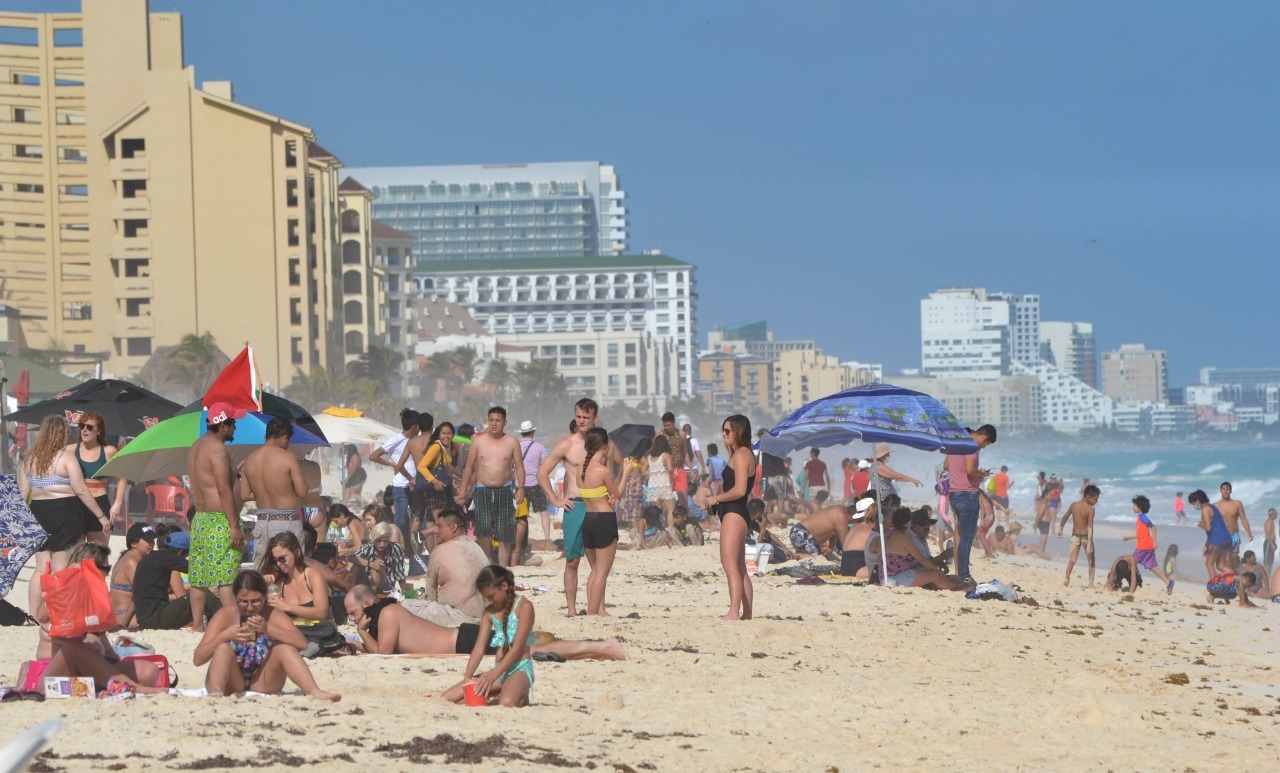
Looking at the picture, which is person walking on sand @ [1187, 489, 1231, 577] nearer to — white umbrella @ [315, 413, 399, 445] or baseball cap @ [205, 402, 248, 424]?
white umbrella @ [315, 413, 399, 445]

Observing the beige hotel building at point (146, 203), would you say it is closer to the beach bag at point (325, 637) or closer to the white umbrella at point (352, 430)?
the white umbrella at point (352, 430)

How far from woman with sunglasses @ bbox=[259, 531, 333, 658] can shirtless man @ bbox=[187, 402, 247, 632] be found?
11.7 inches

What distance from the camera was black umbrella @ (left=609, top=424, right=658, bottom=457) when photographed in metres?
19.4

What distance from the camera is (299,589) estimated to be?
834 centimetres

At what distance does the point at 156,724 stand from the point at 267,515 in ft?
9.28

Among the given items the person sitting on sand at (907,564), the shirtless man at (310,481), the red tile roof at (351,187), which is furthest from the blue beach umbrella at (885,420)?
the red tile roof at (351,187)

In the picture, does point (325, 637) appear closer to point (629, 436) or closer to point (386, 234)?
point (629, 436)

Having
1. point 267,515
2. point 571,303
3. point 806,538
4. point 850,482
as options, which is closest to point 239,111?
point 850,482

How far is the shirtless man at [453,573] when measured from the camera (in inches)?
363

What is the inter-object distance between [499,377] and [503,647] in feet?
389

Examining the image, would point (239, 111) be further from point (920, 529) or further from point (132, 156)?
point (920, 529)

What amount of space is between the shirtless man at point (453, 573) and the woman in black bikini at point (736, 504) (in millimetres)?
1768

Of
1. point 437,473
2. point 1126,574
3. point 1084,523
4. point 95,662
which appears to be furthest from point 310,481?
point 1084,523

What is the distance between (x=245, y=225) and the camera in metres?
67.8
